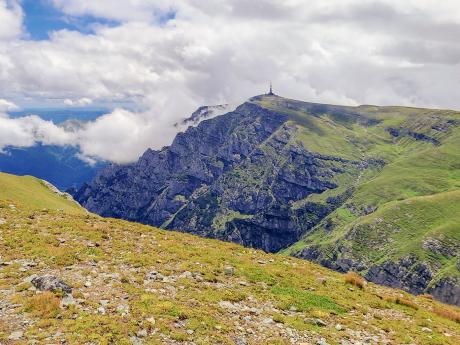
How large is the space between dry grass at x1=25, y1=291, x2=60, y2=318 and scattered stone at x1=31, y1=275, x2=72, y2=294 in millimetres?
1028

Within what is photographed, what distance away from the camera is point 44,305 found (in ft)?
78.8

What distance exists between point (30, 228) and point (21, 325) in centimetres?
1853

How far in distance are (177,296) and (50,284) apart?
8050 millimetres

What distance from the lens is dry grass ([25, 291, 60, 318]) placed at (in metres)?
23.3

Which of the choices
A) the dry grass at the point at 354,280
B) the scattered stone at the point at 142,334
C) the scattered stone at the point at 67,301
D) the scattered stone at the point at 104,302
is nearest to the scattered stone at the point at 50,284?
the scattered stone at the point at 67,301

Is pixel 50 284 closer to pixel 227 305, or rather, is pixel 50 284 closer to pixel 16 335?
pixel 16 335

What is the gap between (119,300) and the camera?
1016 inches

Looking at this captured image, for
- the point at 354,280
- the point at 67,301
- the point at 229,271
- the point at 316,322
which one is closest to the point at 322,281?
the point at 354,280

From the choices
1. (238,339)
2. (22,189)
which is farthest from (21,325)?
(22,189)

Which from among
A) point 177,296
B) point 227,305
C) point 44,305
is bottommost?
point 227,305

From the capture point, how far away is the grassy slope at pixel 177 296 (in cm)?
2306

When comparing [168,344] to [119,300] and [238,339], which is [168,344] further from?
[119,300]

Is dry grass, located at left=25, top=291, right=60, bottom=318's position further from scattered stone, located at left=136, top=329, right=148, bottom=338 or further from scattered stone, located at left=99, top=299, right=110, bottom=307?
scattered stone, located at left=136, top=329, right=148, bottom=338

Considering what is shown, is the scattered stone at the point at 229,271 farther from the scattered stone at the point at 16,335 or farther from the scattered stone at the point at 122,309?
the scattered stone at the point at 16,335
